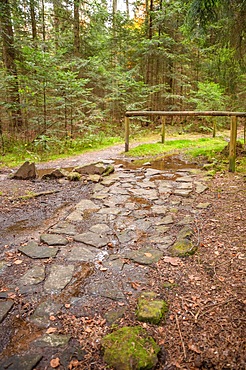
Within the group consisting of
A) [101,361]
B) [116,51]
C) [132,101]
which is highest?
[116,51]

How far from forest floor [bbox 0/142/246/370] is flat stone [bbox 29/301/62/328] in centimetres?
2

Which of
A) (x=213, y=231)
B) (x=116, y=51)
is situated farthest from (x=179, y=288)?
(x=116, y=51)

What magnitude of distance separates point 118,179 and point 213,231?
118 inches

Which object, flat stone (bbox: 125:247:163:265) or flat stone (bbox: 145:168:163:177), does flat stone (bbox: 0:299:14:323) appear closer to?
flat stone (bbox: 125:247:163:265)

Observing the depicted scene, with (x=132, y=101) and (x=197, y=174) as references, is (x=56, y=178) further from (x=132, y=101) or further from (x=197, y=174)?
(x=132, y=101)

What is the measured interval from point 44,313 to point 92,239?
4.17ft

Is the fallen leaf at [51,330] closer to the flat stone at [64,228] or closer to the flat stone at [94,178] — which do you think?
the flat stone at [64,228]

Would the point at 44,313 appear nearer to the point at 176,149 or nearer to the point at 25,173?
the point at 25,173

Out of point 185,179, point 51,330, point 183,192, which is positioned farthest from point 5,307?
point 185,179

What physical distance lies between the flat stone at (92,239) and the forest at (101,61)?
16.6 ft

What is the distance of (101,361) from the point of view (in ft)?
5.54

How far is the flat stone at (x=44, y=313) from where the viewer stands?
2.01 m

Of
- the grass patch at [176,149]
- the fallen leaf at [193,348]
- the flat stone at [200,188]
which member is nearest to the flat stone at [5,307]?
the fallen leaf at [193,348]

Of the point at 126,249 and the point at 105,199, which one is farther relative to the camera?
the point at 105,199
